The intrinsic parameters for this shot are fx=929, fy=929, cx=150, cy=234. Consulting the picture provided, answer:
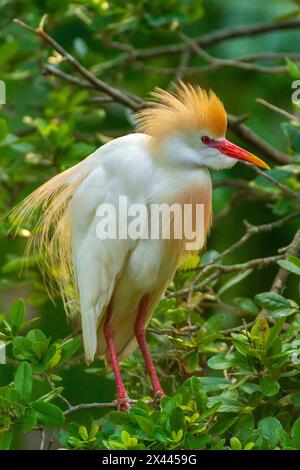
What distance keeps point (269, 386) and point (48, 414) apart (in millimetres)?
550

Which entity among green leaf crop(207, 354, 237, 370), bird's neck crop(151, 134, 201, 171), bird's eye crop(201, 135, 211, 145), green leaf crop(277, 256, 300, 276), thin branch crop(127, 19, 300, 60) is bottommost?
green leaf crop(207, 354, 237, 370)

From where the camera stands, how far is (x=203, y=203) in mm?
2812

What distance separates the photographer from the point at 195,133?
2.66 metres

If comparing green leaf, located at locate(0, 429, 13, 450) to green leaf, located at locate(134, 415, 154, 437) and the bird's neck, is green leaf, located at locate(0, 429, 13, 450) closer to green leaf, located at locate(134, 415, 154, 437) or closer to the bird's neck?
green leaf, located at locate(134, 415, 154, 437)

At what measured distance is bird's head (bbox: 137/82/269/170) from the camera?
263 cm

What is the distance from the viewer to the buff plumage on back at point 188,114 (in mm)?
2633

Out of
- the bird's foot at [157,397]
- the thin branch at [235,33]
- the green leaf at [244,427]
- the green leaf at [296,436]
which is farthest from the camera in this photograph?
the thin branch at [235,33]

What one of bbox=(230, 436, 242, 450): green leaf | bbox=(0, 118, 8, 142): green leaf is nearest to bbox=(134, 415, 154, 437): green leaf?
bbox=(230, 436, 242, 450): green leaf

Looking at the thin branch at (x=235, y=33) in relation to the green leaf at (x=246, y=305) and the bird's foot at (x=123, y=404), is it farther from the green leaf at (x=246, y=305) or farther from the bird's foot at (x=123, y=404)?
the bird's foot at (x=123, y=404)

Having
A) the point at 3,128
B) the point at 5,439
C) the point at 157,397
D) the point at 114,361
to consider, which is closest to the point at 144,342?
the point at 114,361

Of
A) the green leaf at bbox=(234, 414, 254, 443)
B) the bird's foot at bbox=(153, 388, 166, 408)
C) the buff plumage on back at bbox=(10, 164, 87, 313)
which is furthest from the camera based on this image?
the buff plumage on back at bbox=(10, 164, 87, 313)

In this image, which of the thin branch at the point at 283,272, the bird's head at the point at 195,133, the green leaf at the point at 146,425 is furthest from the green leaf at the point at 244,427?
the bird's head at the point at 195,133

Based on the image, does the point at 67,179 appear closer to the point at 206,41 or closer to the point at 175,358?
the point at 175,358
